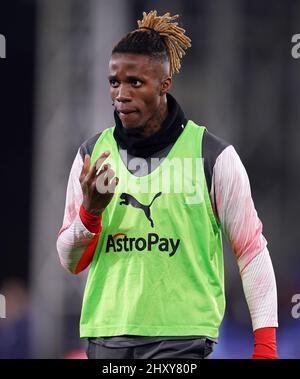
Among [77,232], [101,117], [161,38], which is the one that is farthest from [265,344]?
[101,117]

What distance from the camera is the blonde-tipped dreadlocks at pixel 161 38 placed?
14.5 ft

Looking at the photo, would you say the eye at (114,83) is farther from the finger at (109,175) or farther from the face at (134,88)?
the finger at (109,175)

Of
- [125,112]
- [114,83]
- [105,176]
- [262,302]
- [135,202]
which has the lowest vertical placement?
[262,302]

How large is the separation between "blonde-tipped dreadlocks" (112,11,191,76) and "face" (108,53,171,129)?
74 mm

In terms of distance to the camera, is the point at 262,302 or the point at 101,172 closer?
the point at 101,172

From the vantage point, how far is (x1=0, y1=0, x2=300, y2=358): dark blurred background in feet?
23.4

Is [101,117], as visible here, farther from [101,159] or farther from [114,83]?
[101,159]

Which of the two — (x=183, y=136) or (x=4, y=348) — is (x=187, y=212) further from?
(x=4, y=348)

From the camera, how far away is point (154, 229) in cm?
423

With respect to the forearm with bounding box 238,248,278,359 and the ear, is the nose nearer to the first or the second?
the ear

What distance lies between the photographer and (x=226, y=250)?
7520 millimetres

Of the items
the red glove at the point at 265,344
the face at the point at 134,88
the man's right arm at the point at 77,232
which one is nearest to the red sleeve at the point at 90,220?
the man's right arm at the point at 77,232

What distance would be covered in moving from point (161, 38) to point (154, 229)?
0.82 meters

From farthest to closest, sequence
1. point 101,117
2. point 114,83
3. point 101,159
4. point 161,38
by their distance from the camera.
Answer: point 101,117, point 161,38, point 114,83, point 101,159
